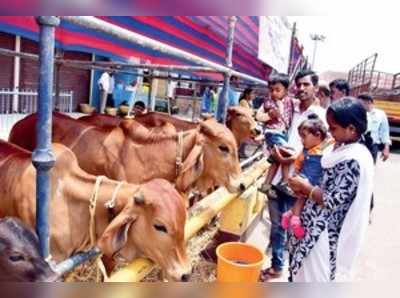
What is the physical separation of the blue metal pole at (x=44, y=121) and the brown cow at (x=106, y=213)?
51 cm

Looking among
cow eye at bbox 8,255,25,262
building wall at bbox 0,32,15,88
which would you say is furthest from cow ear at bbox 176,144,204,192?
building wall at bbox 0,32,15,88

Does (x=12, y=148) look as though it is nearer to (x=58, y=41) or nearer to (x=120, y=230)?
(x=120, y=230)

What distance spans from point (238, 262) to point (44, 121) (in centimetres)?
199

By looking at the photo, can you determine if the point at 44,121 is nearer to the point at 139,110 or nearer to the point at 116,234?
the point at 116,234

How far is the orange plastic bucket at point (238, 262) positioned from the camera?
8.63 feet

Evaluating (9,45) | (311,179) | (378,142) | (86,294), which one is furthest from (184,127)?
(9,45)

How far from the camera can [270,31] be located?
5.14m

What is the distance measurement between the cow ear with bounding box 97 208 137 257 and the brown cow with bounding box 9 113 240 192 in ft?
3.82

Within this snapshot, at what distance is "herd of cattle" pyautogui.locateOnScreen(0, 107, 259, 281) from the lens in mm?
1909

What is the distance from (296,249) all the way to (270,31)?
3372 millimetres

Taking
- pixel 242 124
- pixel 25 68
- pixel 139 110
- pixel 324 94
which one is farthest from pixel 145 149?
pixel 25 68

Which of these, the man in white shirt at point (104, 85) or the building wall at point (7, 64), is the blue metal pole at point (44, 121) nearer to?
the man in white shirt at point (104, 85)

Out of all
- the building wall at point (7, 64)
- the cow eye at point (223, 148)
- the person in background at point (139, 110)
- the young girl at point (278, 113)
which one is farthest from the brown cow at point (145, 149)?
the building wall at point (7, 64)

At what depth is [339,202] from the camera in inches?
83.6
